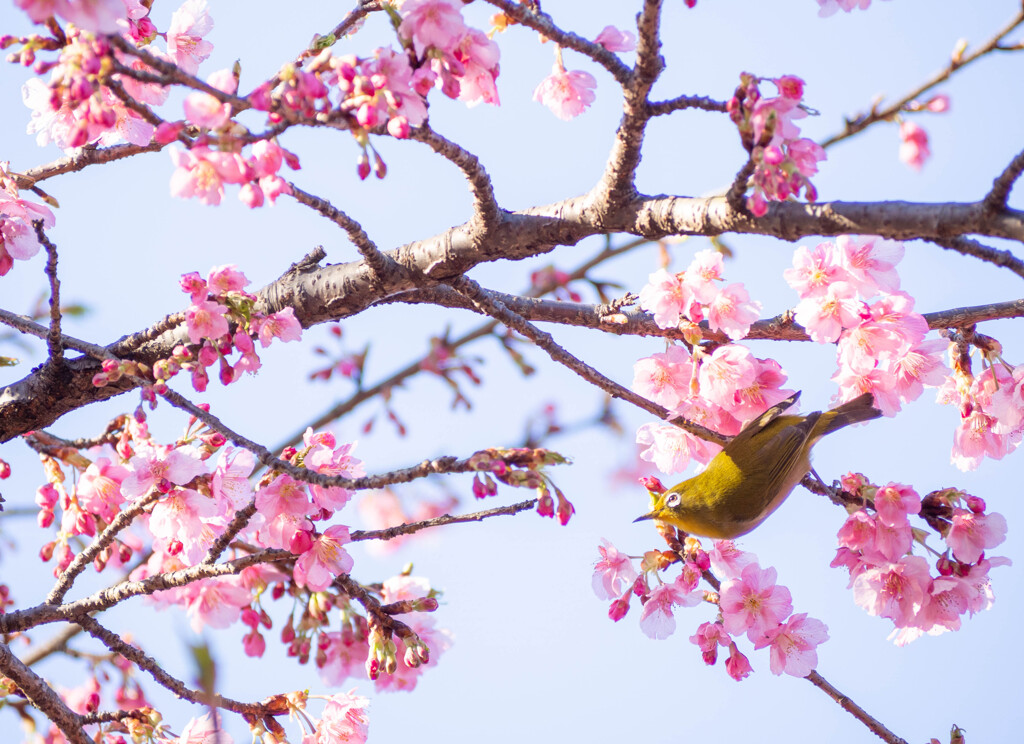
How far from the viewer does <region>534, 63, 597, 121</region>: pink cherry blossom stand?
10.2 feet

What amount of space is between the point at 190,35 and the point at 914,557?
3234 millimetres

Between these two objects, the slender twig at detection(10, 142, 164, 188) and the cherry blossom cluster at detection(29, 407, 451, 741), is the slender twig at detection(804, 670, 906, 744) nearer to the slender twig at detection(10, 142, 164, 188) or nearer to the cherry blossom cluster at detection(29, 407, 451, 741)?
the cherry blossom cluster at detection(29, 407, 451, 741)

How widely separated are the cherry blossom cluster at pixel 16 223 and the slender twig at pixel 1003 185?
2.77m

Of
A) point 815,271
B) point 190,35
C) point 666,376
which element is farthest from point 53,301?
point 815,271

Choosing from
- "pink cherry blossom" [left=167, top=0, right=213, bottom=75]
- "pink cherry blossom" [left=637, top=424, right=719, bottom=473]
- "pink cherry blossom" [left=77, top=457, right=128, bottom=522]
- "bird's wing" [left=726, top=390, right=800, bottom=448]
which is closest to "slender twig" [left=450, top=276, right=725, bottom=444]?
"pink cherry blossom" [left=637, top=424, right=719, bottom=473]

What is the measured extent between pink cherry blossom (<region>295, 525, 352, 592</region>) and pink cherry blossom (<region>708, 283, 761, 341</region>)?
1457 millimetres

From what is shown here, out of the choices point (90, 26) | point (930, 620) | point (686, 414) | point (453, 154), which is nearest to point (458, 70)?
point (453, 154)

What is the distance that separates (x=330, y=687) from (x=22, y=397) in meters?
1.77

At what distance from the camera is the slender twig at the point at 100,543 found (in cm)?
277

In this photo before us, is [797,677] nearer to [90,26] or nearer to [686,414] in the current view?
[686,414]

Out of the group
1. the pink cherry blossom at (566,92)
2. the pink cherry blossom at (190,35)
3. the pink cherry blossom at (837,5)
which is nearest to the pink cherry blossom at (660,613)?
the pink cherry blossom at (566,92)

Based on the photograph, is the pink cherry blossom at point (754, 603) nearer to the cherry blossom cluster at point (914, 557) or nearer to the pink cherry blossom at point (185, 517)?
the cherry blossom cluster at point (914, 557)

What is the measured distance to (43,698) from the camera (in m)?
2.80

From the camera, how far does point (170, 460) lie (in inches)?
112
